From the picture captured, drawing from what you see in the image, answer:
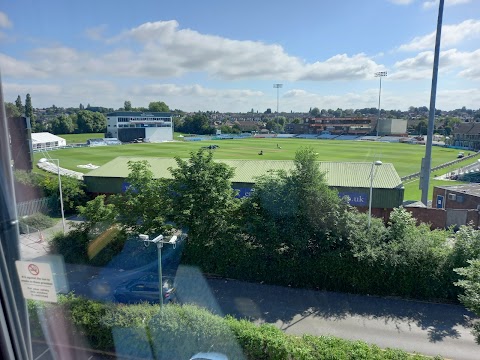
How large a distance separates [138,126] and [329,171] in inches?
2410

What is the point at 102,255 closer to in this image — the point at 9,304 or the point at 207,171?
the point at 207,171

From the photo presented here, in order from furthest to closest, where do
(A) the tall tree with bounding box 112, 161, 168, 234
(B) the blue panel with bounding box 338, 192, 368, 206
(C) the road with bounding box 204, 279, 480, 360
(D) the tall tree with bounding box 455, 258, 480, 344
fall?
(B) the blue panel with bounding box 338, 192, 368, 206 < (A) the tall tree with bounding box 112, 161, 168, 234 < (C) the road with bounding box 204, 279, 480, 360 < (D) the tall tree with bounding box 455, 258, 480, 344

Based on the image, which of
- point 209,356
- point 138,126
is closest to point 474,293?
point 209,356

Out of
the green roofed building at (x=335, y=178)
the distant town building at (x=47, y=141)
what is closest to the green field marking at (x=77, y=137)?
the distant town building at (x=47, y=141)

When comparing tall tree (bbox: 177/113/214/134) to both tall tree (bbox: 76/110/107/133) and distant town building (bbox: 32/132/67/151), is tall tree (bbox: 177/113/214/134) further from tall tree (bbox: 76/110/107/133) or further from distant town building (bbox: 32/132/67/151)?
distant town building (bbox: 32/132/67/151)

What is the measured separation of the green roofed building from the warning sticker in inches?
456

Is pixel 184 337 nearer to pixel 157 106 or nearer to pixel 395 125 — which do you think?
pixel 395 125

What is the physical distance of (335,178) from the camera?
59.4 ft

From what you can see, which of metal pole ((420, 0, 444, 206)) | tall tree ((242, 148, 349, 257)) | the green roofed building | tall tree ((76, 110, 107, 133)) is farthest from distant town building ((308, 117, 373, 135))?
tall tree ((242, 148, 349, 257))

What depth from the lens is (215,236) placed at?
12.2m

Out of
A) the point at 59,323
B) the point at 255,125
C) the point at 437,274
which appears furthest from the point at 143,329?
the point at 255,125

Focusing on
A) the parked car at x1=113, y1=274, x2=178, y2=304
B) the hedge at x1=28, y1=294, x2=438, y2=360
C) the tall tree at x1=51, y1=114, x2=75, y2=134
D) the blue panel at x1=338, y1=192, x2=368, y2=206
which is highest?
the tall tree at x1=51, y1=114, x2=75, y2=134

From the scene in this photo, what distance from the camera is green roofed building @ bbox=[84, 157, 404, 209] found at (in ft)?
54.8

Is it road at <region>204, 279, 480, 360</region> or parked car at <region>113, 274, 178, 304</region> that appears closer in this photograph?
road at <region>204, 279, 480, 360</region>
